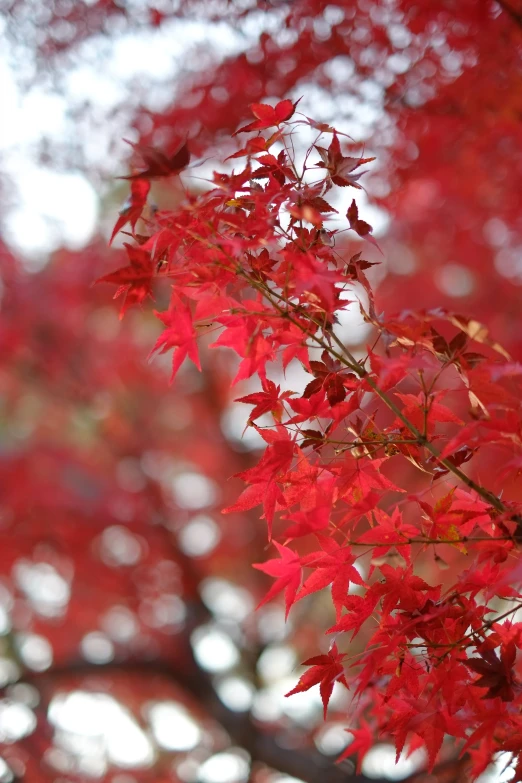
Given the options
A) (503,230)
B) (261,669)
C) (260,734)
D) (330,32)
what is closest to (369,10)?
(330,32)

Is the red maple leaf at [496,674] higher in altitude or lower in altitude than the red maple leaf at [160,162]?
lower

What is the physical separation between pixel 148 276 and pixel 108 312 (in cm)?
515

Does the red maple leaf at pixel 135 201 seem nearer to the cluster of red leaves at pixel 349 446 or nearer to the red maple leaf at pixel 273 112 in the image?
the cluster of red leaves at pixel 349 446

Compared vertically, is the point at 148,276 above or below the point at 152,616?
below

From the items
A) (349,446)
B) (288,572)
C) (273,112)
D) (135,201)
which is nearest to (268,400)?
(349,446)

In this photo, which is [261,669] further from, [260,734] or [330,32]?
[330,32]

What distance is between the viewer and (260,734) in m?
3.88

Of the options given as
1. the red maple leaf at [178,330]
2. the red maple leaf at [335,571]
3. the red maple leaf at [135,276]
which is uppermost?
the red maple leaf at [135,276]

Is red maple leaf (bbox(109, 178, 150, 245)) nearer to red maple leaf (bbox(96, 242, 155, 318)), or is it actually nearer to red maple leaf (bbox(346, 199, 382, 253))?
red maple leaf (bbox(96, 242, 155, 318))

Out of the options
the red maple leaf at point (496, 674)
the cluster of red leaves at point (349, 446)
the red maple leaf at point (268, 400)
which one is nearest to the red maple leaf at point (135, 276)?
the cluster of red leaves at point (349, 446)

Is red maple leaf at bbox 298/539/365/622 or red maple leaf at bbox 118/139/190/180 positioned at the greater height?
red maple leaf at bbox 118/139/190/180

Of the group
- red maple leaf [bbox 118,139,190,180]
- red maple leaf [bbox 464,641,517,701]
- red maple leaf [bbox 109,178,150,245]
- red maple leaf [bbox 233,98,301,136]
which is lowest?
red maple leaf [bbox 464,641,517,701]

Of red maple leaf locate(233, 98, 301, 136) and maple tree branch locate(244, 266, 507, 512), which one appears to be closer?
maple tree branch locate(244, 266, 507, 512)

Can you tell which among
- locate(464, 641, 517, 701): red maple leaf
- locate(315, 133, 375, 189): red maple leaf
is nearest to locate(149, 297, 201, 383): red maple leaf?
locate(315, 133, 375, 189): red maple leaf
